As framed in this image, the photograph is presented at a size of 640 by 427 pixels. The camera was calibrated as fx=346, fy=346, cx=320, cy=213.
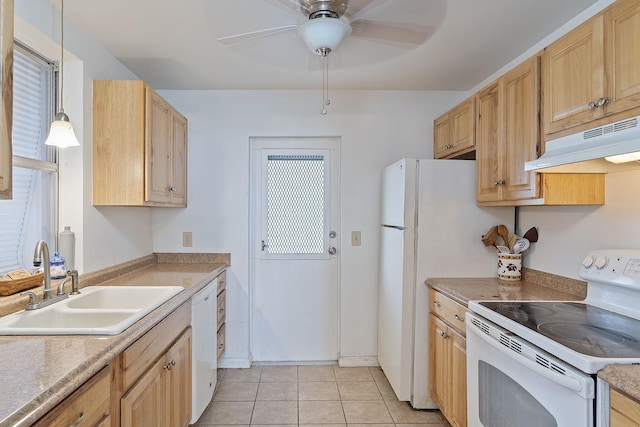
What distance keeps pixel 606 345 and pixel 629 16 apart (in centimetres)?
116

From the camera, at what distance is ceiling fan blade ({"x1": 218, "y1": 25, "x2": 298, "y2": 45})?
196 cm

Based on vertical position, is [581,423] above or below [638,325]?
below

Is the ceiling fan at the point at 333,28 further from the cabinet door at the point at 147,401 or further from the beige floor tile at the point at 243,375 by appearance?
the beige floor tile at the point at 243,375

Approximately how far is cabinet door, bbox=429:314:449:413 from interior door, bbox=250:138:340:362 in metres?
0.99

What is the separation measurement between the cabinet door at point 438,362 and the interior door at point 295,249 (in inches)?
38.9

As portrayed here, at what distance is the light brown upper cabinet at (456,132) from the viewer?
7.75ft

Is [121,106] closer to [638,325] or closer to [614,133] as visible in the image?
[614,133]

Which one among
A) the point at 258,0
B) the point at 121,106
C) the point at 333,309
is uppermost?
the point at 258,0

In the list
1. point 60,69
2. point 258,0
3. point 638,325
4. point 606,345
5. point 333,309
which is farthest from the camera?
point 333,309

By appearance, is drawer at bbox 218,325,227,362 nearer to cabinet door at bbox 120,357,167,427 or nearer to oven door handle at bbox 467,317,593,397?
cabinet door at bbox 120,357,167,427

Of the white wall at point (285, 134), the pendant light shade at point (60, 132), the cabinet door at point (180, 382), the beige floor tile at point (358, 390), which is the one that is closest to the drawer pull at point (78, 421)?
the cabinet door at point (180, 382)

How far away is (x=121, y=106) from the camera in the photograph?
2.08 metres

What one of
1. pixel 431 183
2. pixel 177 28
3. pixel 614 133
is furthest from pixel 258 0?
pixel 614 133

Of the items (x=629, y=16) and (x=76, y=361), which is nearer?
(x=76, y=361)
